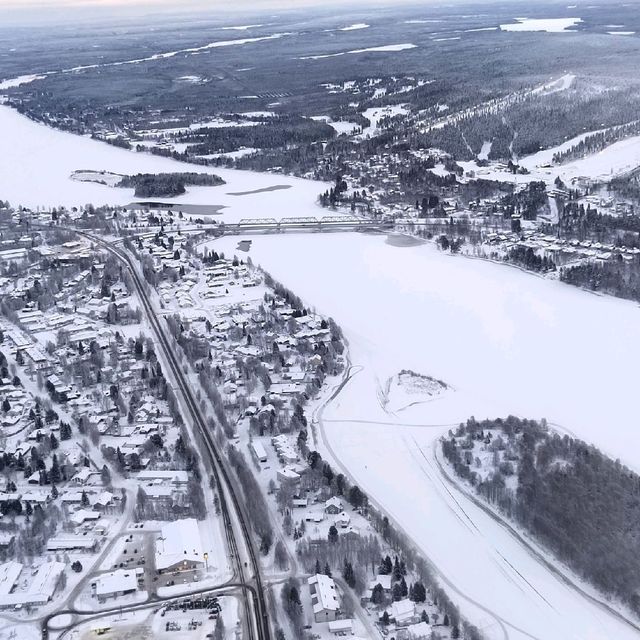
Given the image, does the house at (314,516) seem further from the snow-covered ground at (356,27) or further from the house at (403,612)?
the snow-covered ground at (356,27)

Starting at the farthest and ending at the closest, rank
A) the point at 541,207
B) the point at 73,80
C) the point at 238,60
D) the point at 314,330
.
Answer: the point at 238,60 → the point at 73,80 → the point at 541,207 → the point at 314,330

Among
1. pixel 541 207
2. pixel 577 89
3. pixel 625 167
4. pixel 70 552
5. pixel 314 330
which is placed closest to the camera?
pixel 70 552

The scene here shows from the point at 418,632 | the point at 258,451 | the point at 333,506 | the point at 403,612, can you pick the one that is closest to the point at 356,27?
the point at 258,451

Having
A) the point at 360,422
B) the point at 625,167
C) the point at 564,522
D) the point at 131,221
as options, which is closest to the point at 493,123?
the point at 625,167

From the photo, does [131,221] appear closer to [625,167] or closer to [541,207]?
[541,207]

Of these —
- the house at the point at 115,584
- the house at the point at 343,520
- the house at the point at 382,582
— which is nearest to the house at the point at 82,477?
the house at the point at 115,584

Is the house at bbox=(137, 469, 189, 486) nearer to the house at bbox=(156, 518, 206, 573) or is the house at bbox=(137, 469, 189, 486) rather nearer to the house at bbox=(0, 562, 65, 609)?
the house at bbox=(156, 518, 206, 573)

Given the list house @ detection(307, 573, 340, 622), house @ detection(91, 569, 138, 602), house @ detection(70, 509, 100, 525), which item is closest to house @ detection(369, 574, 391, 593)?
house @ detection(307, 573, 340, 622)
